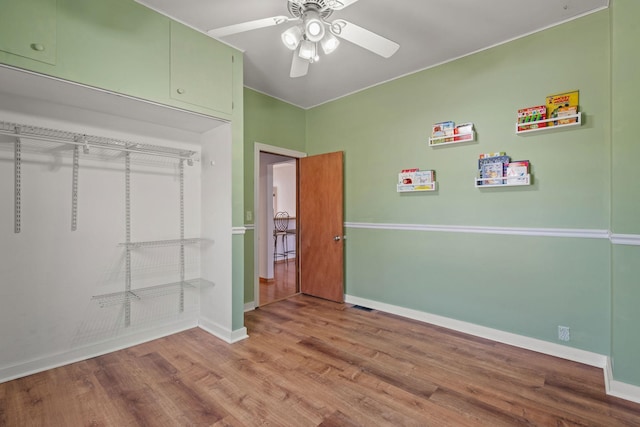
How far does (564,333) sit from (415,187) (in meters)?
1.85

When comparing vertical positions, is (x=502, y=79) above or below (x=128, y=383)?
above

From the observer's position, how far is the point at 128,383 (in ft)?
7.02

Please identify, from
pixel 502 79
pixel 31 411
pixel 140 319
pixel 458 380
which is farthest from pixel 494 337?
pixel 31 411

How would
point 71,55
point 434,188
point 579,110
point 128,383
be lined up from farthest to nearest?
point 434,188, point 579,110, point 128,383, point 71,55

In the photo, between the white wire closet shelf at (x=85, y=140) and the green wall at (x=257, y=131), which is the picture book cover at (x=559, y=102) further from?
the white wire closet shelf at (x=85, y=140)

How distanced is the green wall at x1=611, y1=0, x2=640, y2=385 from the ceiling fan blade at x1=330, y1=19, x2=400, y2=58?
1.60m

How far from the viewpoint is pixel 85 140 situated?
7.89 feet

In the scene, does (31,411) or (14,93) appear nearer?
(31,411)

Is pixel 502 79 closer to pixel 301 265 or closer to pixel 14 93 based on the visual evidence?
pixel 301 265

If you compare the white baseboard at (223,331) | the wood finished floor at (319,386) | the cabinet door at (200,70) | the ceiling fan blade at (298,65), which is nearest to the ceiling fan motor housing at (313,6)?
the ceiling fan blade at (298,65)

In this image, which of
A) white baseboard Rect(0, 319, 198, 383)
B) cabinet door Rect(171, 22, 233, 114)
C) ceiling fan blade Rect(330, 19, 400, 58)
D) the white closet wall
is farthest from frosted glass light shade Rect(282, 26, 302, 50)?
white baseboard Rect(0, 319, 198, 383)

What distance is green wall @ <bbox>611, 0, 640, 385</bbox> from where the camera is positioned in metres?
1.94

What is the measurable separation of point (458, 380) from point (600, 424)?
2.54 ft

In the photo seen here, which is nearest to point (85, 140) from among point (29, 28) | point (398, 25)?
point (29, 28)
